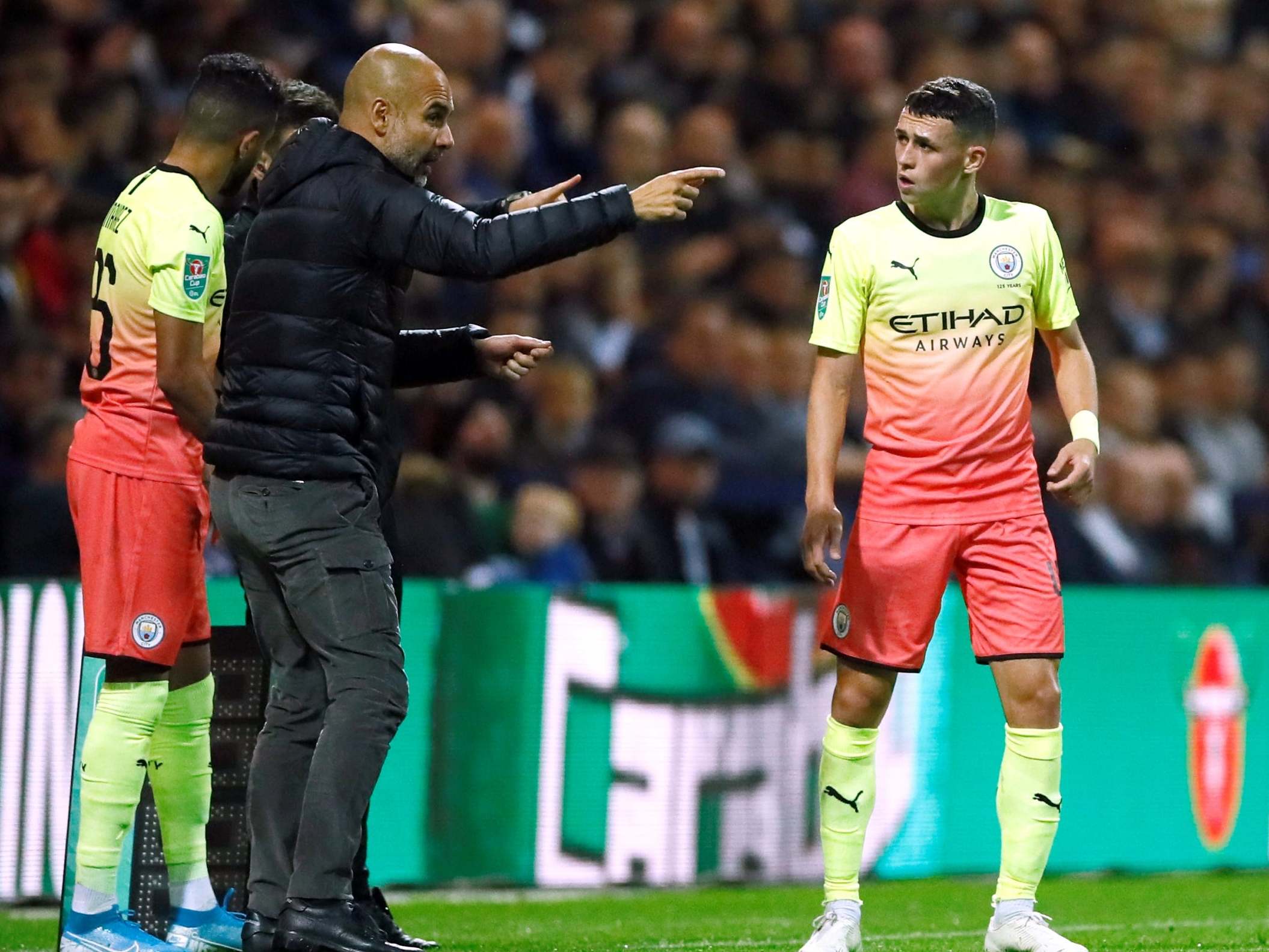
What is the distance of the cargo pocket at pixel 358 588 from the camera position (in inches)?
172

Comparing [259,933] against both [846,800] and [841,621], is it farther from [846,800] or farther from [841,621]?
[841,621]

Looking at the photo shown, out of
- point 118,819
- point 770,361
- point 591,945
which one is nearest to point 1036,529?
point 591,945

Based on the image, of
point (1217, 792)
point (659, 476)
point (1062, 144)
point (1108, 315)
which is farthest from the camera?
point (1062, 144)

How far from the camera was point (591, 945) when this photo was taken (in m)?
5.18

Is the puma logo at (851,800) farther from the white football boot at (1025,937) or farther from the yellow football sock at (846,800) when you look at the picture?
the white football boot at (1025,937)

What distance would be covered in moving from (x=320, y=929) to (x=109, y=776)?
73cm

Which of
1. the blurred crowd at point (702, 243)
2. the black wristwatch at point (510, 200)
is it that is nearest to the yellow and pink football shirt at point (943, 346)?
the black wristwatch at point (510, 200)

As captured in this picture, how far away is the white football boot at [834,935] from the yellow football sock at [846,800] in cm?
5

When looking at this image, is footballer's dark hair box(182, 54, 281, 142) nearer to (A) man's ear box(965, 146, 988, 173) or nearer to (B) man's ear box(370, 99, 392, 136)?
(B) man's ear box(370, 99, 392, 136)

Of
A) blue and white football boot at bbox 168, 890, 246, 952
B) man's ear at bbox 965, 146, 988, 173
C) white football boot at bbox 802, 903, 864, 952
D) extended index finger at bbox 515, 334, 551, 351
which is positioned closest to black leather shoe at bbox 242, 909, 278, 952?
blue and white football boot at bbox 168, 890, 246, 952

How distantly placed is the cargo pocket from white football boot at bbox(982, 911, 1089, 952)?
5.25 ft

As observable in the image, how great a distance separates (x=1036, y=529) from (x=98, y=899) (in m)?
2.41

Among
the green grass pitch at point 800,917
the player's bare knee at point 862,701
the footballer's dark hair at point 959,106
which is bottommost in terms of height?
the green grass pitch at point 800,917

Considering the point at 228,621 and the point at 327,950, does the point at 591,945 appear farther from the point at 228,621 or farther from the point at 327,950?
the point at 228,621
